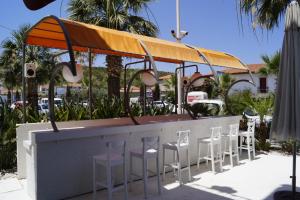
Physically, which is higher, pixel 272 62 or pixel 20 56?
pixel 272 62

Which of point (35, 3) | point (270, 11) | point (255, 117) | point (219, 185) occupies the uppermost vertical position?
point (270, 11)

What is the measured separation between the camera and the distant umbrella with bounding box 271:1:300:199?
448 centimetres

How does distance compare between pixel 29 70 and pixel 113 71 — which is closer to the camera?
pixel 29 70

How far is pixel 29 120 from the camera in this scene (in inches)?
314

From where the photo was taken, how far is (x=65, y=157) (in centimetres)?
559

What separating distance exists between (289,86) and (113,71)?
1047 centimetres

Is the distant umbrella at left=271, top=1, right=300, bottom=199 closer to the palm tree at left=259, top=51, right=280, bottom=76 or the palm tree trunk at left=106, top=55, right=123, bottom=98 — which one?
the palm tree trunk at left=106, top=55, right=123, bottom=98

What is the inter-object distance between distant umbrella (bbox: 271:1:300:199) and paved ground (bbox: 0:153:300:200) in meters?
1.65

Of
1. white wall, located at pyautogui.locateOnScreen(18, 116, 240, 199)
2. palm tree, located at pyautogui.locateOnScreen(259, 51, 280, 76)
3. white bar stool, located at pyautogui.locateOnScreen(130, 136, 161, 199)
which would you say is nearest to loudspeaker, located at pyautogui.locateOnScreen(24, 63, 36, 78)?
white wall, located at pyautogui.locateOnScreen(18, 116, 240, 199)

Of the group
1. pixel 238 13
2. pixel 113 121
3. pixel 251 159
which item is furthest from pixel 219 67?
pixel 238 13

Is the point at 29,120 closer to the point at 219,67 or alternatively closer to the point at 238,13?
the point at 219,67

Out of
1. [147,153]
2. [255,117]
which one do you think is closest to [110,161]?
[147,153]

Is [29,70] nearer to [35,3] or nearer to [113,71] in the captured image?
[35,3]

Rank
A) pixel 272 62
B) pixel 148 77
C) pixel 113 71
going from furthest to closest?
1. pixel 272 62
2. pixel 113 71
3. pixel 148 77
